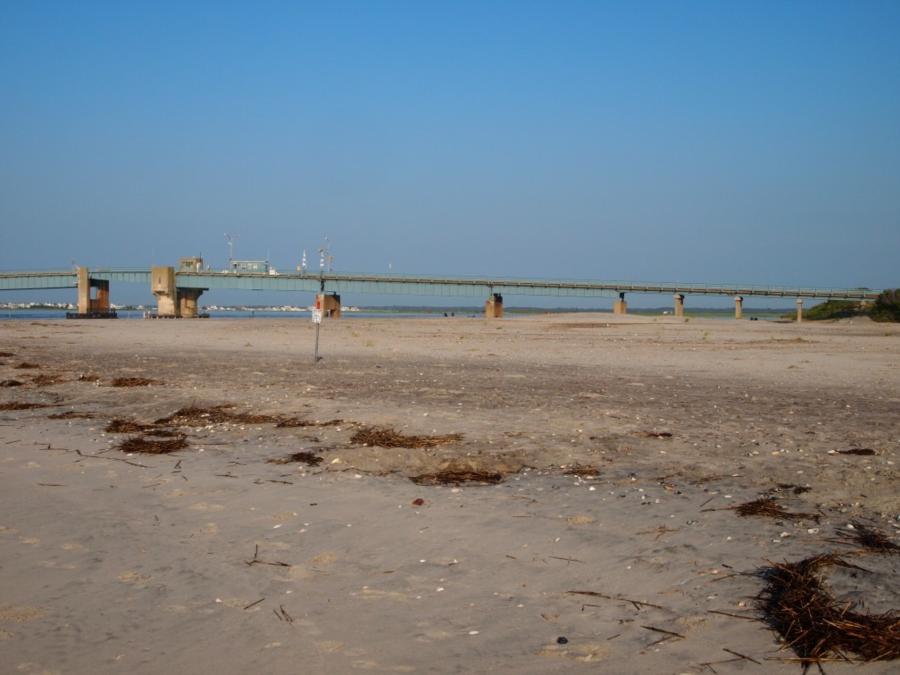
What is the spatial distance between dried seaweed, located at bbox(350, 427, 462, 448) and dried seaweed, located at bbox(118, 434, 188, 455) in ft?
7.01

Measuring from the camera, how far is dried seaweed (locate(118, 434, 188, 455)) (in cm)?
869

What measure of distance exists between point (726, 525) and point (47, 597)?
4.79 m

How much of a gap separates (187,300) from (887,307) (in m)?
81.5

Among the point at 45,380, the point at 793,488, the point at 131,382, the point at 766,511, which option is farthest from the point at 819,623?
the point at 45,380

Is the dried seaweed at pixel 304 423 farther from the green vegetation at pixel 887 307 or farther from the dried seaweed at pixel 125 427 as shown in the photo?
the green vegetation at pixel 887 307

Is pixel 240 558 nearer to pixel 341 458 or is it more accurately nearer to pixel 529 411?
pixel 341 458

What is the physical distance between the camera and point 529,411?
36.8 feet

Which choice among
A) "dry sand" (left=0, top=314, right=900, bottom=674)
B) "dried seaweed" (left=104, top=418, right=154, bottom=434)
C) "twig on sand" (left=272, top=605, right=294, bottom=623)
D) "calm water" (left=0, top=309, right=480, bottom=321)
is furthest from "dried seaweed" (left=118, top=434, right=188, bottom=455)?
"calm water" (left=0, top=309, right=480, bottom=321)

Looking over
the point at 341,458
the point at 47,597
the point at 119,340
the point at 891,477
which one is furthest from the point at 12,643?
the point at 119,340

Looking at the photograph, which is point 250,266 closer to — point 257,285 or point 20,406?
point 257,285

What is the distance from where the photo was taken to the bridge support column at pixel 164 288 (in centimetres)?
9450

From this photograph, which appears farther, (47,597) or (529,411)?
(529,411)

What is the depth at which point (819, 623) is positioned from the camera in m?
3.85

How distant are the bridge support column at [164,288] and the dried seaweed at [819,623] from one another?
319 ft
